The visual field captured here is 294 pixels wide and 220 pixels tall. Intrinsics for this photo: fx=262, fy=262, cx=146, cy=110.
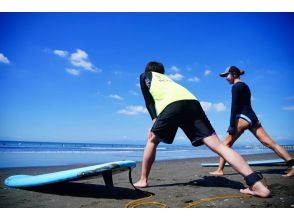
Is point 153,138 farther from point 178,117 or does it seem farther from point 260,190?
point 260,190

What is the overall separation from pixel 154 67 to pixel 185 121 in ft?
3.40

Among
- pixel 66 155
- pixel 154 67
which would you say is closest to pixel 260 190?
pixel 154 67

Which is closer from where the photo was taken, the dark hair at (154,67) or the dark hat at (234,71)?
the dark hair at (154,67)

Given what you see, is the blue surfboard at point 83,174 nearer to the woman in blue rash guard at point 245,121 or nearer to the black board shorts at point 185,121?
the black board shorts at point 185,121

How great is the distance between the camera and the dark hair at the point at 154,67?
12.8 ft

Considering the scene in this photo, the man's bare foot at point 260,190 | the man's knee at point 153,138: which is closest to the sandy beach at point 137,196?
the man's bare foot at point 260,190

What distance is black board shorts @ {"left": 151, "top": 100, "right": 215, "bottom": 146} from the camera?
128 inches

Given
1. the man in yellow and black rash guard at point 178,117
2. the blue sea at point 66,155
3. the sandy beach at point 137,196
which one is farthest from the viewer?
the blue sea at point 66,155

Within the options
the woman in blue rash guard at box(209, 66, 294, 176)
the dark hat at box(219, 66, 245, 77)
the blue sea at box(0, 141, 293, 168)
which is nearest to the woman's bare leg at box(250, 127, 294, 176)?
the woman in blue rash guard at box(209, 66, 294, 176)

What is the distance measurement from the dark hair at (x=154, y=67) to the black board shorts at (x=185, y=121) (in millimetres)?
842

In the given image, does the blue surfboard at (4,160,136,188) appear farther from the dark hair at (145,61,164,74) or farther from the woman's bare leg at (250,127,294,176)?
the woman's bare leg at (250,127,294,176)

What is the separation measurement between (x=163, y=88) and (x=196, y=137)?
76cm

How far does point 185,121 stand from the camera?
332 cm

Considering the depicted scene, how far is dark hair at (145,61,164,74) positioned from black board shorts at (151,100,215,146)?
2.76ft
